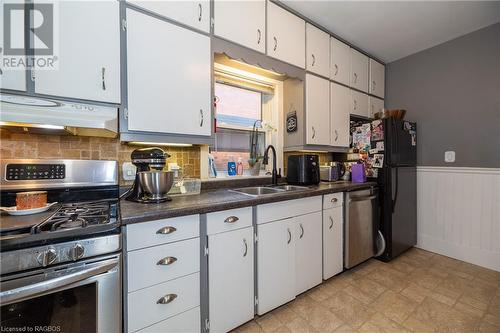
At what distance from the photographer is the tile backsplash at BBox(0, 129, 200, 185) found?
1.22 meters

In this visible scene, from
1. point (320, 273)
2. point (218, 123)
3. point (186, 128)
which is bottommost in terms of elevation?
point (320, 273)

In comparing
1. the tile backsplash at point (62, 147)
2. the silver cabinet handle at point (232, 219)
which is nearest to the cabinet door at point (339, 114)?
the silver cabinet handle at point (232, 219)

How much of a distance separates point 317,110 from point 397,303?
73.5 inches

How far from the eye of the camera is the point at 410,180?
2.64m

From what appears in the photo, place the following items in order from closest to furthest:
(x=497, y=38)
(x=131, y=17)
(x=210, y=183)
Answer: (x=131, y=17) < (x=210, y=183) < (x=497, y=38)

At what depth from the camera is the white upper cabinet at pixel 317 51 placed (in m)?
2.17

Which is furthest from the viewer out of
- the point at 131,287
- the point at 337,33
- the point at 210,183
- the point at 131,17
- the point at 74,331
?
the point at 337,33

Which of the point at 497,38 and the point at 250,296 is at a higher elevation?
the point at 497,38

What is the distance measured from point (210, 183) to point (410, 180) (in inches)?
Result: 96.9

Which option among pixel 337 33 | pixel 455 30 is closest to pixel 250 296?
pixel 337 33

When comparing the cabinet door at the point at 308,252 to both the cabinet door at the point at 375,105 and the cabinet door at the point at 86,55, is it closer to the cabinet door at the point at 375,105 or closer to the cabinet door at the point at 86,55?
the cabinet door at the point at 86,55

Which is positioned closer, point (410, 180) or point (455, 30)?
point (455, 30)

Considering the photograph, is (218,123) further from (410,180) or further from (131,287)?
(410,180)

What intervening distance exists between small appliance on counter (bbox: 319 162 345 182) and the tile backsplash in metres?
1.71
